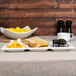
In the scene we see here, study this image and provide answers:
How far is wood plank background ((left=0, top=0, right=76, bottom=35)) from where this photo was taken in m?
1.71

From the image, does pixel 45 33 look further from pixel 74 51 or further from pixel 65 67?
pixel 65 67

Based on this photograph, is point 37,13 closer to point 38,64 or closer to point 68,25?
point 68,25

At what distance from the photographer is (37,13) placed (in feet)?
5.68

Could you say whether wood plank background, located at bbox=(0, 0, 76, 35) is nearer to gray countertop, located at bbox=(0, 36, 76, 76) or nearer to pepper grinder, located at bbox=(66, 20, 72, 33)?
pepper grinder, located at bbox=(66, 20, 72, 33)

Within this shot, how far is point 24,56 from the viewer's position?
3.35ft

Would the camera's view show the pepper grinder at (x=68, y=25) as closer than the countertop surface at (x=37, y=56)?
No

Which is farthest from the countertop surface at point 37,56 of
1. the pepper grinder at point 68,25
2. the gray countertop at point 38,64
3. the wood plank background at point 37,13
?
the wood plank background at point 37,13

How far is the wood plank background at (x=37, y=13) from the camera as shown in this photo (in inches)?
67.5

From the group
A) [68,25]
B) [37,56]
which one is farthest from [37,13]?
[37,56]

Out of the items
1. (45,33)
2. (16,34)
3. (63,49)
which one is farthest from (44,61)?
(45,33)

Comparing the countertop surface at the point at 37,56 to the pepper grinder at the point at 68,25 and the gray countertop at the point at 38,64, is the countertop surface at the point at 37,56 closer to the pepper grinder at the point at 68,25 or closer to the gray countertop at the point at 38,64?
the gray countertop at the point at 38,64

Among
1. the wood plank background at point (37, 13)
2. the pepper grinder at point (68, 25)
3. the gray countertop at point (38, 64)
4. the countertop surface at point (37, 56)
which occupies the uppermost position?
the wood plank background at point (37, 13)

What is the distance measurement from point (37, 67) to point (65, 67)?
6.0 inches

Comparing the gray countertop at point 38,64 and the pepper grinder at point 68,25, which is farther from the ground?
the pepper grinder at point 68,25
